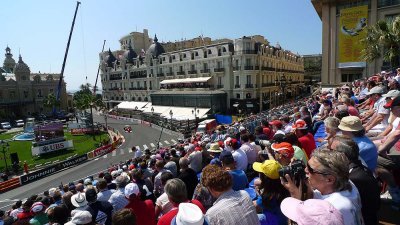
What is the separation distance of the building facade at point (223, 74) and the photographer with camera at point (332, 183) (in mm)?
43035

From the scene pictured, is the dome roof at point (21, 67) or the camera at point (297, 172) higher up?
the dome roof at point (21, 67)

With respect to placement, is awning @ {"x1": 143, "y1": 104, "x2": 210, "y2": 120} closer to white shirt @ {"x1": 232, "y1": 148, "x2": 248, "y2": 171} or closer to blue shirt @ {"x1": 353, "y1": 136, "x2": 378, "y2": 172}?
white shirt @ {"x1": 232, "y1": 148, "x2": 248, "y2": 171}

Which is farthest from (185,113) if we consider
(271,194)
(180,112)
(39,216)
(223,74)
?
(271,194)

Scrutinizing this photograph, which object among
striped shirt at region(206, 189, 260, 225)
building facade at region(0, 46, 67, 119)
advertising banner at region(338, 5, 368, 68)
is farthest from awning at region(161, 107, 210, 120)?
building facade at region(0, 46, 67, 119)

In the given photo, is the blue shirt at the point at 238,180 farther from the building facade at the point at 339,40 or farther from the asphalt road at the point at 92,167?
the building facade at the point at 339,40

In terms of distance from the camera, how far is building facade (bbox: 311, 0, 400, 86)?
111 ft

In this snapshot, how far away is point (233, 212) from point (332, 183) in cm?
120

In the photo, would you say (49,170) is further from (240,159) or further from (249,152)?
(240,159)

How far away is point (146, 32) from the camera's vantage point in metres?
92.4

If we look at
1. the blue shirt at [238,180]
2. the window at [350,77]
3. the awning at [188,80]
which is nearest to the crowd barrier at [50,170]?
the awning at [188,80]

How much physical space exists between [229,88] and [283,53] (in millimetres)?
21170

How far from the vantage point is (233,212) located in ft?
10.8

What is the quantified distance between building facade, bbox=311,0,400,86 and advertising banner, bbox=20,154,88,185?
34.7 m

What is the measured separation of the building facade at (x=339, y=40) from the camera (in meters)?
33.7
